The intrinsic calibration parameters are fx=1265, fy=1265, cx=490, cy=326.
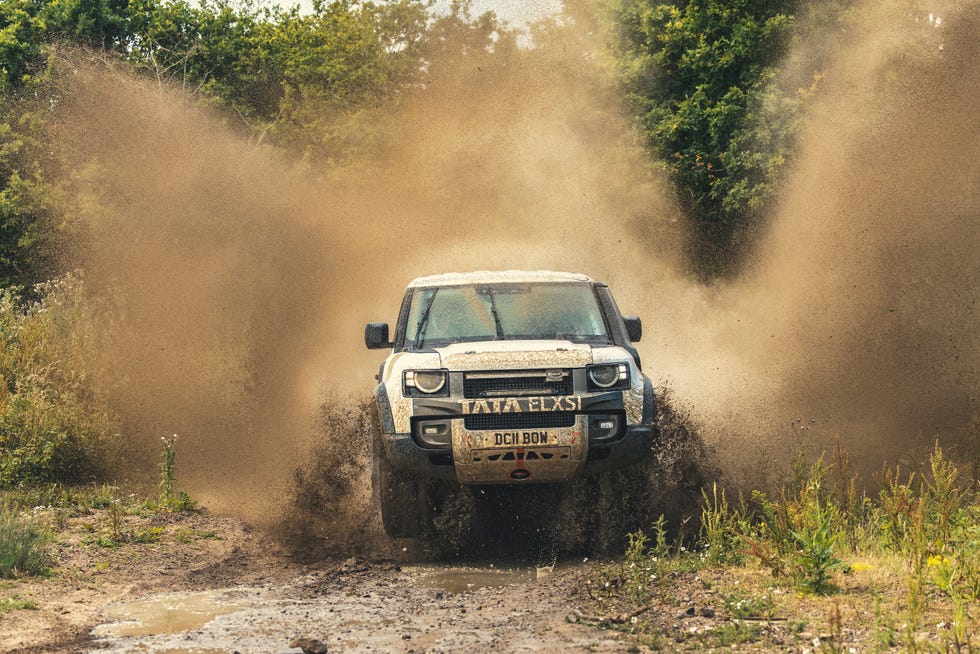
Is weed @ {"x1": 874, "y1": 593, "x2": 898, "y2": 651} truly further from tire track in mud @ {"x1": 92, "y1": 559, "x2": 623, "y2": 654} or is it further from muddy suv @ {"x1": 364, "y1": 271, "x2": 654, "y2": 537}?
muddy suv @ {"x1": 364, "y1": 271, "x2": 654, "y2": 537}

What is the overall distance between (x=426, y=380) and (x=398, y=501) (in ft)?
3.32

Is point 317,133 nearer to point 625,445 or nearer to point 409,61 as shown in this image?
point 409,61

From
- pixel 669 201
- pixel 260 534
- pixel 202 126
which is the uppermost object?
pixel 202 126

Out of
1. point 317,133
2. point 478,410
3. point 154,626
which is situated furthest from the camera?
point 317,133

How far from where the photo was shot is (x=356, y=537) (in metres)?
10.6

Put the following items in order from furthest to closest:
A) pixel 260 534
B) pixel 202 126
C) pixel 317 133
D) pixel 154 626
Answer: pixel 317 133 < pixel 202 126 < pixel 260 534 < pixel 154 626

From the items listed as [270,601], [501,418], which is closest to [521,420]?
[501,418]

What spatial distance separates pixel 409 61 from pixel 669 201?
1617 centimetres

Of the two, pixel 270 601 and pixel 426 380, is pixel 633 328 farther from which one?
pixel 270 601

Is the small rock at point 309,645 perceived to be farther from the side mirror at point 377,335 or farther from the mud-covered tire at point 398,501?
the side mirror at point 377,335

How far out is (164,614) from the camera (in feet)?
26.4

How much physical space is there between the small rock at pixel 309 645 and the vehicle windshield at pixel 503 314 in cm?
433

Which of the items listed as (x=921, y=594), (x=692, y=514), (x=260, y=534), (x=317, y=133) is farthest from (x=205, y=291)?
(x=317, y=133)

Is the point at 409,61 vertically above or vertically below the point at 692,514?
above
